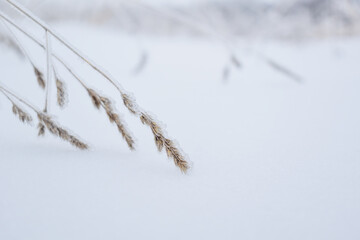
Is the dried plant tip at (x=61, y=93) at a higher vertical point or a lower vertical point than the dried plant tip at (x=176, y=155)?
higher

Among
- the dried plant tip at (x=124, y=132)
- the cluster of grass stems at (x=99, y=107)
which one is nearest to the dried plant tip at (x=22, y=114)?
the cluster of grass stems at (x=99, y=107)

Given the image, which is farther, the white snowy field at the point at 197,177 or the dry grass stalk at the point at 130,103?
the dry grass stalk at the point at 130,103

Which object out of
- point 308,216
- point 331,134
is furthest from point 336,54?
point 308,216

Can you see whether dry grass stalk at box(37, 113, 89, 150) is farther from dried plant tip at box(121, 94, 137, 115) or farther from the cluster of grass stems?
dried plant tip at box(121, 94, 137, 115)

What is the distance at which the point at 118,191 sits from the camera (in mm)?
418

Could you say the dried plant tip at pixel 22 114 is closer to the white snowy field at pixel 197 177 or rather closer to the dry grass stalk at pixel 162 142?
the white snowy field at pixel 197 177

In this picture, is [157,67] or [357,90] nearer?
[357,90]

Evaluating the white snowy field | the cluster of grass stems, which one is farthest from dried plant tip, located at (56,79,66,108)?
the white snowy field

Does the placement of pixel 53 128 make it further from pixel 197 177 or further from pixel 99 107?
pixel 197 177

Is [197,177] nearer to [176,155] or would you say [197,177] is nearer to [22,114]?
[176,155]

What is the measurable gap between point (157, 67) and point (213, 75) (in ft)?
1.32

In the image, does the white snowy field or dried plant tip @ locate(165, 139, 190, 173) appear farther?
dried plant tip @ locate(165, 139, 190, 173)

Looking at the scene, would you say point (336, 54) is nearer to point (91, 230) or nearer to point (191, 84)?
point (191, 84)

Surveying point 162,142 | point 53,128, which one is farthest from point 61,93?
point 162,142
